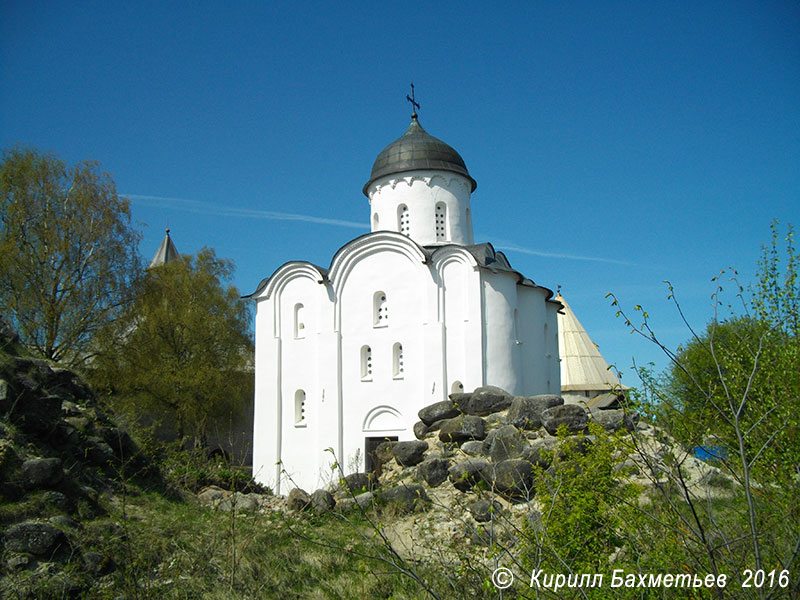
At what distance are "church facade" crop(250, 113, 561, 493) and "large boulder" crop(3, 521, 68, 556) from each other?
354 inches

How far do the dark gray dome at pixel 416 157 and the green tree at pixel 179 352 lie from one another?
22.0ft

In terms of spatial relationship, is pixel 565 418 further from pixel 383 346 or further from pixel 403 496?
pixel 383 346

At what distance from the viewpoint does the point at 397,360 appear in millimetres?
16547

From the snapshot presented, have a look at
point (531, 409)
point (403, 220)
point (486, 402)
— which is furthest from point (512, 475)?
point (403, 220)

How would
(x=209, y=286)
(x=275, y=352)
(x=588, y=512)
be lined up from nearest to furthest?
(x=588, y=512)
(x=275, y=352)
(x=209, y=286)

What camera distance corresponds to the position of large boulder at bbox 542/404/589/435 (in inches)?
452

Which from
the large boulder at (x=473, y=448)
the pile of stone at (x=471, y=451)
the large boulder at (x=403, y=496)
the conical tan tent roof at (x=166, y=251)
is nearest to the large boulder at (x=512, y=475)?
the pile of stone at (x=471, y=451)

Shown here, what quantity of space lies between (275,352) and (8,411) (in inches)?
411

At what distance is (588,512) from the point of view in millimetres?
4926

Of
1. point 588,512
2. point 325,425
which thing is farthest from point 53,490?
point 325,425

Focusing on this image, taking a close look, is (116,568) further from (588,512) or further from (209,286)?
(209,286)

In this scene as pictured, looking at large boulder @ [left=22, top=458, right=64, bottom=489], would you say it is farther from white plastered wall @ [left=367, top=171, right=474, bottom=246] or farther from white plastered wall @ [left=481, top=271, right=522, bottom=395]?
white plastered wall @ [left=367, top=171, right=474, bottom=246]

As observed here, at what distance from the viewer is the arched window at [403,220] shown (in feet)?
60.6

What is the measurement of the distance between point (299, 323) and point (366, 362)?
8.03 feet
